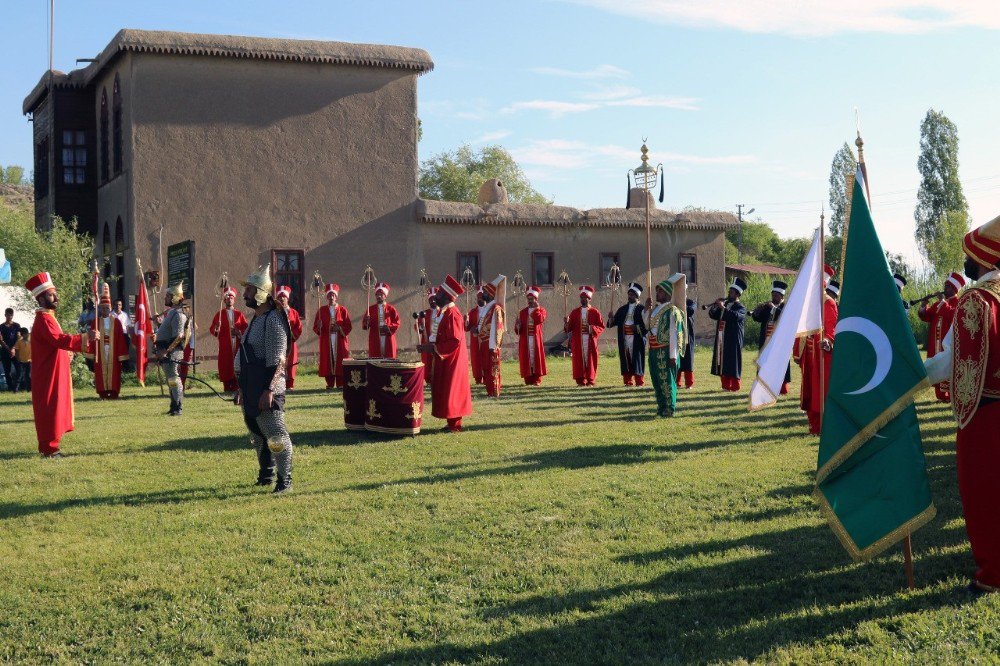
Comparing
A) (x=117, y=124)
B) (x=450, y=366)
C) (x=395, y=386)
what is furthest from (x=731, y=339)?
(x=117, y=124)

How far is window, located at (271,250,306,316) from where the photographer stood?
24297mm

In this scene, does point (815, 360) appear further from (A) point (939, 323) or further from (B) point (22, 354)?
(B) point (22, 354)

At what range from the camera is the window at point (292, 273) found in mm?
24297

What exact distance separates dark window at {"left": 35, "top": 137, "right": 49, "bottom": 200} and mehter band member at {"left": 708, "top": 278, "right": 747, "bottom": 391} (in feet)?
64.7

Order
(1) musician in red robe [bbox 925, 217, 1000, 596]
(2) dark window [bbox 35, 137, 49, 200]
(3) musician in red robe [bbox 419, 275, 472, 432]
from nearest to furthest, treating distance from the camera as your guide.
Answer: (1) musician in red robe [bbox 925, 217, 1000, 596]
(3) musician in red robe [bbox 419, 275, 472, 432]
(2) dark window [bbox 35, 137, 49, 200]

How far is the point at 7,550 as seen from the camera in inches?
270

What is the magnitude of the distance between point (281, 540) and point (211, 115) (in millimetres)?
18788

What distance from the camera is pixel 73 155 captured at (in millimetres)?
26312

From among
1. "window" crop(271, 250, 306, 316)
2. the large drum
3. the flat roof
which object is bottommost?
→ the large drum

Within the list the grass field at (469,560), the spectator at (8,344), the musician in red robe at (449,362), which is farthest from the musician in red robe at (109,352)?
the musician in red robe at (449,362)

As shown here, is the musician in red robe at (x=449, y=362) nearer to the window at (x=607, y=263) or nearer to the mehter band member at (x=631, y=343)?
the mehter band member at (x=631, y=343)


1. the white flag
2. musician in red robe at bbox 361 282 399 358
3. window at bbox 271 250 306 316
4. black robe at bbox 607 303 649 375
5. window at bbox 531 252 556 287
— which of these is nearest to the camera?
the white flag

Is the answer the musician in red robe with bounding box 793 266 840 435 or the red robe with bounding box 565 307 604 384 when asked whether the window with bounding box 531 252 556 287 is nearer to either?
the red robe with bounding box 565 307 604 384

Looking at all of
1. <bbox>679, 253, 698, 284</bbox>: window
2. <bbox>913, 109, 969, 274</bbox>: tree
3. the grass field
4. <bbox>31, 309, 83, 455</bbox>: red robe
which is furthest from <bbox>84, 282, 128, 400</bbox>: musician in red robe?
<bbox>913, 109, 969, 274</bbox>: tree
